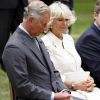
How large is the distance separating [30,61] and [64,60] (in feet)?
2.85

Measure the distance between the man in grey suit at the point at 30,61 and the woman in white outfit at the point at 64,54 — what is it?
56cm

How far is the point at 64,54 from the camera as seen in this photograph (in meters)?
5.72

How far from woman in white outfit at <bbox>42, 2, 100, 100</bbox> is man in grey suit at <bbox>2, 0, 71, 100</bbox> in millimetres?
558

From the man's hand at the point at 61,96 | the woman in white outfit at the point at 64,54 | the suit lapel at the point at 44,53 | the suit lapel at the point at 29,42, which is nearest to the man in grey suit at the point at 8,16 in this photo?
the woman in white outfit at the point at 64,54

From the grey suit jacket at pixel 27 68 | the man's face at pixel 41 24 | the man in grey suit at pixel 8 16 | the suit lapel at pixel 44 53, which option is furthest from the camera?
the man in grey suit at pixel 8 16

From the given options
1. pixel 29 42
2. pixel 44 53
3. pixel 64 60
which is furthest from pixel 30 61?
pixel 64 60

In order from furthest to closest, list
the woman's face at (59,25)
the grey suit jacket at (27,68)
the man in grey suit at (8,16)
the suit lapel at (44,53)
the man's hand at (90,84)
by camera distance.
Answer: the man in grey suit at (8,16) → the woman's face at (59,25) → the man's hand at (90,84) → the suit lapel at (44,53) → the grey suit jacket at (27,68)

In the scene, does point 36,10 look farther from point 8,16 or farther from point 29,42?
point 8,16

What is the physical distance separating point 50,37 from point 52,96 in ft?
3.20

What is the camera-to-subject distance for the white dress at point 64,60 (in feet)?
18.5

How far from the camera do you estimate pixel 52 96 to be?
4.93 meters

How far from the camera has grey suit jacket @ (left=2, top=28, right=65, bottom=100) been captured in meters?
4.75

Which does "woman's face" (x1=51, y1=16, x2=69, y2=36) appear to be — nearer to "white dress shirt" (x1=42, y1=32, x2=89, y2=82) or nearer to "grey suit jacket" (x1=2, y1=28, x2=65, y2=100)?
"white dress shirt" (x1=42, y1=32, x2=89, y2=82)

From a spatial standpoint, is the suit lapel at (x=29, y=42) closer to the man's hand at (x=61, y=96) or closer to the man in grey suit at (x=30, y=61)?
the man in grey suit at (x=30, y=61)
